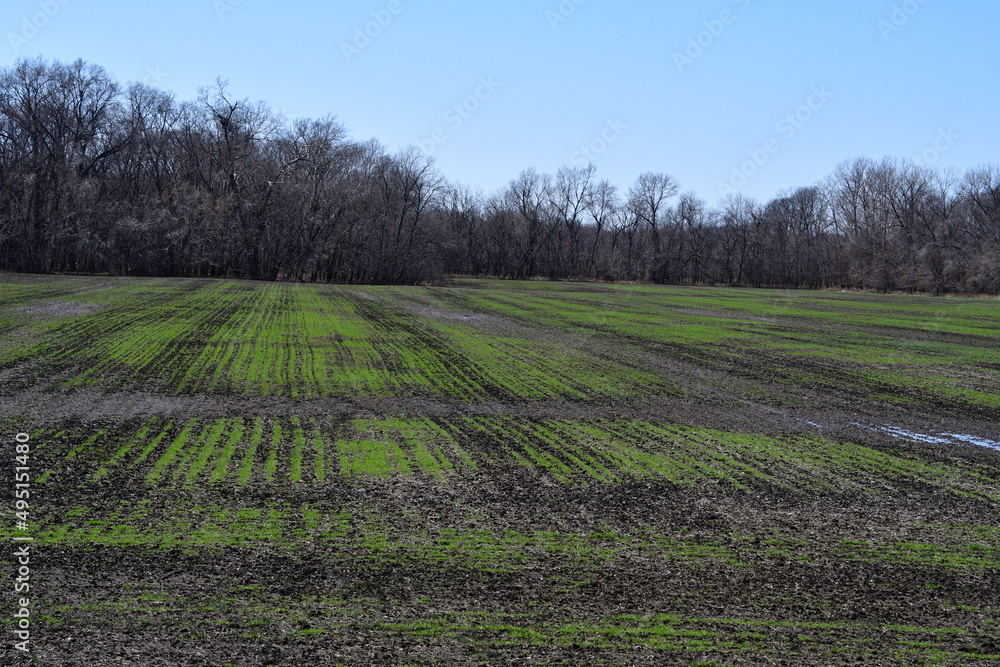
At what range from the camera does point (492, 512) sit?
661 centimetres

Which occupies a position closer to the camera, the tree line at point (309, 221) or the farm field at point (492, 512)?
the farm field at point (492, 512)

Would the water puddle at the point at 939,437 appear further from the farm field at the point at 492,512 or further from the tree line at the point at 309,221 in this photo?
the tree line at the point at 309,221

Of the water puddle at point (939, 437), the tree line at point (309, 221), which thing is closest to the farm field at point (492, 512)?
the water puddle at point (939, 437)

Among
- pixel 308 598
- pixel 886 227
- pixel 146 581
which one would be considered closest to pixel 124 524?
pixel 146 581

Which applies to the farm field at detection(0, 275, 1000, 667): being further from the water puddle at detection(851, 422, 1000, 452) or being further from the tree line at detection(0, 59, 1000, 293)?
the tree line at detection(0, 59, 1000, 293)

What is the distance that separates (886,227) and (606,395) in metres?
86.6

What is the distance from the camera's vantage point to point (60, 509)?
6.14 metres

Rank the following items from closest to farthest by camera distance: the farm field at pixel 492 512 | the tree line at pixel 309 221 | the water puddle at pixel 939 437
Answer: the farm field at pixel 492 512 → the water puddle at pixel 939 437 → the tree line at pixel 309 221

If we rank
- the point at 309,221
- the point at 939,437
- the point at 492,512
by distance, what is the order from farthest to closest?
the point at 309,221 → the point at 939,437 → the point at 492,512

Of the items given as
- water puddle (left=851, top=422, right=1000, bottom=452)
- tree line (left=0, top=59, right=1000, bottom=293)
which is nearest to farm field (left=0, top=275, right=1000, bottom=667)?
water puddle (left=851, top=422, right=1000, bottom=452)

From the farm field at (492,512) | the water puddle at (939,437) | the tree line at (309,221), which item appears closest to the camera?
the farm field at (492,512)

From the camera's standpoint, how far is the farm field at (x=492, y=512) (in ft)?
14.6

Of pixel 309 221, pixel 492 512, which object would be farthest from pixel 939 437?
pixel 309 221

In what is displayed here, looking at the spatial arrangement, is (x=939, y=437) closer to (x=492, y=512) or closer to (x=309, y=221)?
(x=492, y=512)
